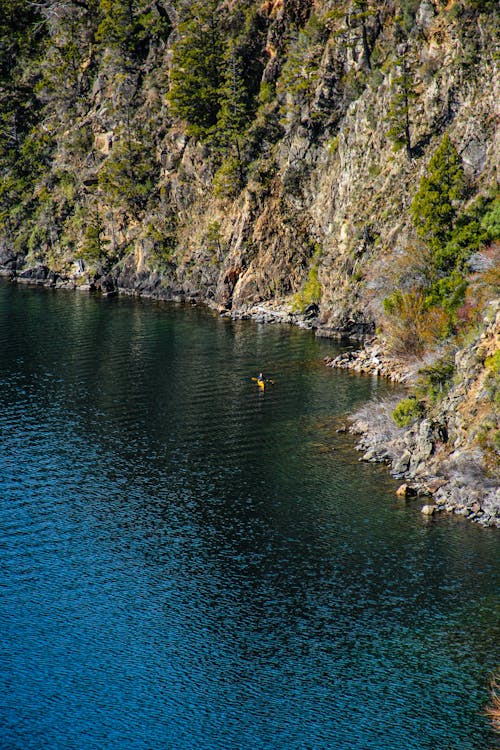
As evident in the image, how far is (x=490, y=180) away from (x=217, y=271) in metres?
60.0

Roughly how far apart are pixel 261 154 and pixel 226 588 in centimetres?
10510

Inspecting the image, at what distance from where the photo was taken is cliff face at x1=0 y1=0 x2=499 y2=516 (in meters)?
91.2

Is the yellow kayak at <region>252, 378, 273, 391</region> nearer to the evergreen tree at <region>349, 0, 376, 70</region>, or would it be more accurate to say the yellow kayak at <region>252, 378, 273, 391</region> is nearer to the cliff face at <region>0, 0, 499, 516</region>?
the cliff face at <region>0, 0, 499, 516</region>

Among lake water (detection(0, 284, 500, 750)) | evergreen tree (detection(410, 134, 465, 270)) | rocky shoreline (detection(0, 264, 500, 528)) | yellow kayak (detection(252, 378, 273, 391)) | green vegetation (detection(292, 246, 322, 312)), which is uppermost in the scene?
evergreen tree (detection(410, 134, 465, 270))

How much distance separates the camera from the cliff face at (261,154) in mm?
91250

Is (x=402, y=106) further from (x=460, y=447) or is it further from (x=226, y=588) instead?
(x=226, y=588)

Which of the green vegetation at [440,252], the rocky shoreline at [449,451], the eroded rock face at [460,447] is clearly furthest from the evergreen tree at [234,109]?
the eroded rock face at [460,447]

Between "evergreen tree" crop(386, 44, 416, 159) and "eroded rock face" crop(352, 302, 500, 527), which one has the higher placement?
"evergreen tree" crop(386, 44, 416, 159)

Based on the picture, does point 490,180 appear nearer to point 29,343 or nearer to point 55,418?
point 55,418

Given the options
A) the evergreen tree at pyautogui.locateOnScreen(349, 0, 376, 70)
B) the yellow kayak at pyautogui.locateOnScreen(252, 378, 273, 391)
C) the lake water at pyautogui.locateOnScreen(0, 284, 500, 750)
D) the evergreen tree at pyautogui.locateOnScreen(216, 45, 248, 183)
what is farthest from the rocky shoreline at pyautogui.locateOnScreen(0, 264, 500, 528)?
the evergreen tree at pyautogui.locateOnScreen(216, 45, 248, 183)

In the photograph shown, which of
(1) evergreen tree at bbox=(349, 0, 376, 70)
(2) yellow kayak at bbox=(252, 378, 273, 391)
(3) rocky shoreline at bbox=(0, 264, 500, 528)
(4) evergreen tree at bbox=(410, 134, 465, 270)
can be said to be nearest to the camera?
(3) rocky shoreline at bbox=(0, 264, 500, 528)

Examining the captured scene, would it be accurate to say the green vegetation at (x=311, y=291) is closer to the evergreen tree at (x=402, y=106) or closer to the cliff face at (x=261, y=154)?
the cliff face at (x=261, y=154)

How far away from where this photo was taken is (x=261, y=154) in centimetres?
13612

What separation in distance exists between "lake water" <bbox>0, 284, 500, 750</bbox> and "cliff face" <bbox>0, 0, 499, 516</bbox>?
13.8 metres
